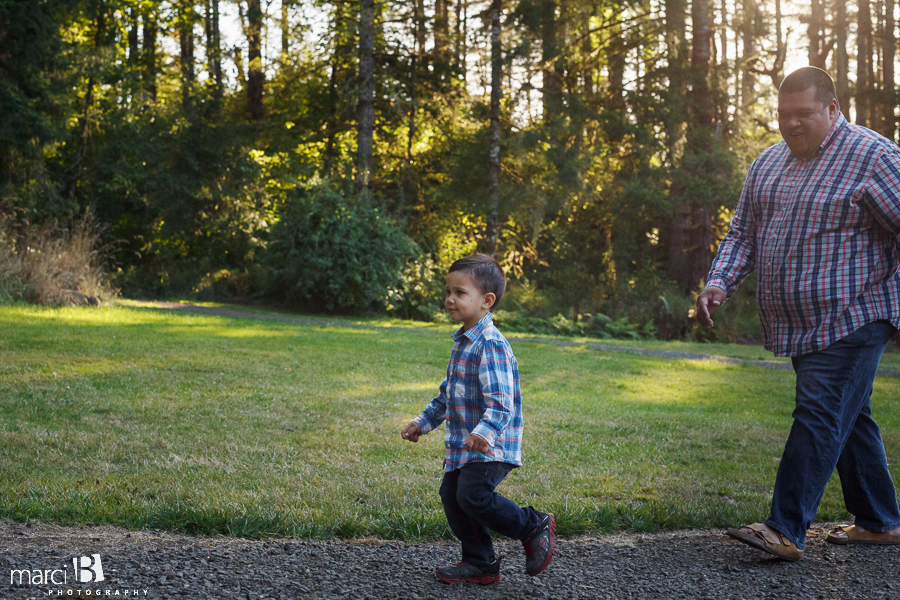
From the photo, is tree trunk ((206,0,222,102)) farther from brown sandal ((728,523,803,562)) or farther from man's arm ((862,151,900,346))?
brown sandal ((728,523,803,562))

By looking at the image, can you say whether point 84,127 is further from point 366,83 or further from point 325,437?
point 325,437

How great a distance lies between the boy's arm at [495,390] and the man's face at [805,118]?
1792mm

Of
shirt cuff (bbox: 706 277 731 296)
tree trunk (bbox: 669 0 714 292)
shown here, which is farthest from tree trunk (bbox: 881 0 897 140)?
shirt cuff (bbox: 706 277 731 296)

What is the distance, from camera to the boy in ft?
10.2

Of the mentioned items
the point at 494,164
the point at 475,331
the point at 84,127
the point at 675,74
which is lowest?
the point at 475,331

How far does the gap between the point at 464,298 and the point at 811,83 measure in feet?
6.39

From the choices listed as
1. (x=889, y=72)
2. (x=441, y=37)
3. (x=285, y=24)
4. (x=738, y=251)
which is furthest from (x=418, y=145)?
(x=738, y=251)

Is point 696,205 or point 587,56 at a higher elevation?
point 587,56

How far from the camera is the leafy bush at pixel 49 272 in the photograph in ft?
43.7

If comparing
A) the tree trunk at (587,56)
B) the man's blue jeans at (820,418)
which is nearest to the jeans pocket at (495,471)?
the man's blue jeans at (820,418)

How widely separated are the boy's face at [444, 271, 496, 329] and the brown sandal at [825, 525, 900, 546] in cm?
220

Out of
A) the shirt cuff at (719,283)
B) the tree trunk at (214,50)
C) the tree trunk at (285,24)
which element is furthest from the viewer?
the tree trunk at (214,50)

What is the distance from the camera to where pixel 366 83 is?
20.2 metres

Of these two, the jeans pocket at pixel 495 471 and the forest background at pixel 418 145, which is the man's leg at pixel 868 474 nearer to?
the jeans pocket at pixel 495 471
